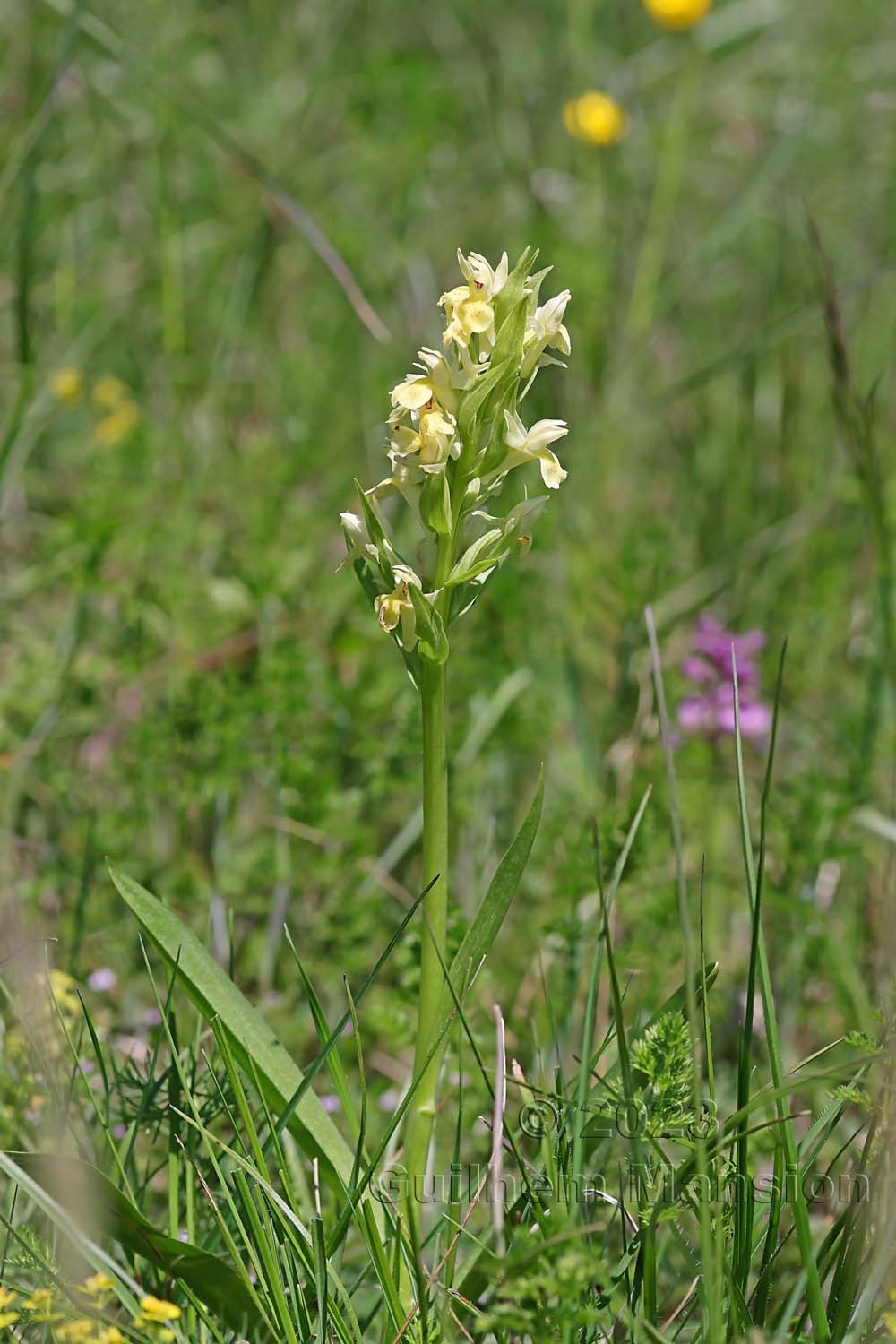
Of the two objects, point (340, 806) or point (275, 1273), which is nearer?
point (275, 1273)

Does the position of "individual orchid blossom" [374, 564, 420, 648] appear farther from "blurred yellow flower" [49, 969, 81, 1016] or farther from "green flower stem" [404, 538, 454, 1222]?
"blurred yellow flower" [49, 969, 81, 1016]

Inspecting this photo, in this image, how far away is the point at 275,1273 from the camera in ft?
3.86

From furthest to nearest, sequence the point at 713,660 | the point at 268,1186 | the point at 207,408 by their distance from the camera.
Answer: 1. the point at 207,408
2. the point at 713,660
3. the point at 268,1186

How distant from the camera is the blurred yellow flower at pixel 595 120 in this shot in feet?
11.5

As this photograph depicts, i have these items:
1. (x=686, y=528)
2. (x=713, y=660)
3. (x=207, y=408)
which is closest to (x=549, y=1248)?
(x=713, y=660)

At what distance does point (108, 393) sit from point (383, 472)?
959mm

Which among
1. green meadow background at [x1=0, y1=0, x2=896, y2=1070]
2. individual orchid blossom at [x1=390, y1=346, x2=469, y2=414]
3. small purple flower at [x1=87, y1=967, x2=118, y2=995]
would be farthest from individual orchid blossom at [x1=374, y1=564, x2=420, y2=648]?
small purple flower at [x1=87, y1=967, x2=118, y2=995]

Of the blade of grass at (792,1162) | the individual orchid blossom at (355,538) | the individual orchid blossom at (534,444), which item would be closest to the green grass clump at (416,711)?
the blade of grass at (792,1162)

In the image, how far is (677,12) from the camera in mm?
3578

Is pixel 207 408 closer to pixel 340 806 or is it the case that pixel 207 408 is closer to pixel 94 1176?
pixel 340 806

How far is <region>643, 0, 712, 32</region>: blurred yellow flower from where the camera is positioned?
11.7 feet

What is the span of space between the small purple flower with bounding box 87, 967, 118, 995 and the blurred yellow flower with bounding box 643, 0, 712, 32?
118 inches

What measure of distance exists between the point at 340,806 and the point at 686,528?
5.45 feet

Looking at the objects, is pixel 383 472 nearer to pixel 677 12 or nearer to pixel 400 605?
pixel 677 12
